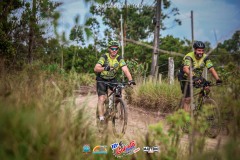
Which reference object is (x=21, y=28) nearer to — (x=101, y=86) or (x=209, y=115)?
(x=101, y=86)

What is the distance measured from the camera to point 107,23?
31688mm

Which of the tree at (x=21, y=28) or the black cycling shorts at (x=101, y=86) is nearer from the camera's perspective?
the tree at (x=21, y=28)

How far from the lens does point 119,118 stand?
6117 mm

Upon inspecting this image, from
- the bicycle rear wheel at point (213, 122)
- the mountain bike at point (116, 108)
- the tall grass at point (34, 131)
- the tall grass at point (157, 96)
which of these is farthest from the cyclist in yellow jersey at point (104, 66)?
the tall grass at point (34, 131)

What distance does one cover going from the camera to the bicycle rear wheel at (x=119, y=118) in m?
5.94

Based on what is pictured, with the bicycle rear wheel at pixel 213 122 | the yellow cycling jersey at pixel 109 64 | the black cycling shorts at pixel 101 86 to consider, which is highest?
the yellow cycling jersey at pixel 109 64

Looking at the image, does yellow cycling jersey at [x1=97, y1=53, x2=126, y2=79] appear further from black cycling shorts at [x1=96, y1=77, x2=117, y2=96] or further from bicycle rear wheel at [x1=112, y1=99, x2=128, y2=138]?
bicycle rear wheel at [x1=112, y1=99, x2=128, y2=138]

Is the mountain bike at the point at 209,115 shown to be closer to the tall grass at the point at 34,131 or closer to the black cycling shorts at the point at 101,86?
the black cycling shorts at the point at 101,86

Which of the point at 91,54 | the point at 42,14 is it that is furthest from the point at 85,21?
the point at 91,54

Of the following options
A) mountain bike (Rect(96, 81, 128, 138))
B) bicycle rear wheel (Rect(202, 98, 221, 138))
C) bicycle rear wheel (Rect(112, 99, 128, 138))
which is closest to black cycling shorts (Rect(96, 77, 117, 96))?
mountain bike (Rect(96, 81, 128, 138))

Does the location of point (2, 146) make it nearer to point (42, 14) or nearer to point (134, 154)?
point (42, 14)

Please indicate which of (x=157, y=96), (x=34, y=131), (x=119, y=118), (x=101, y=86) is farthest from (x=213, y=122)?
(x=34, y=131)

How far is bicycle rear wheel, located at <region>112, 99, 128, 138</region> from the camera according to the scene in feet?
19.5

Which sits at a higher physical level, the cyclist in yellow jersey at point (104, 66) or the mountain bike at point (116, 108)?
the cyclist in yellow jersey at point (104, 66)
